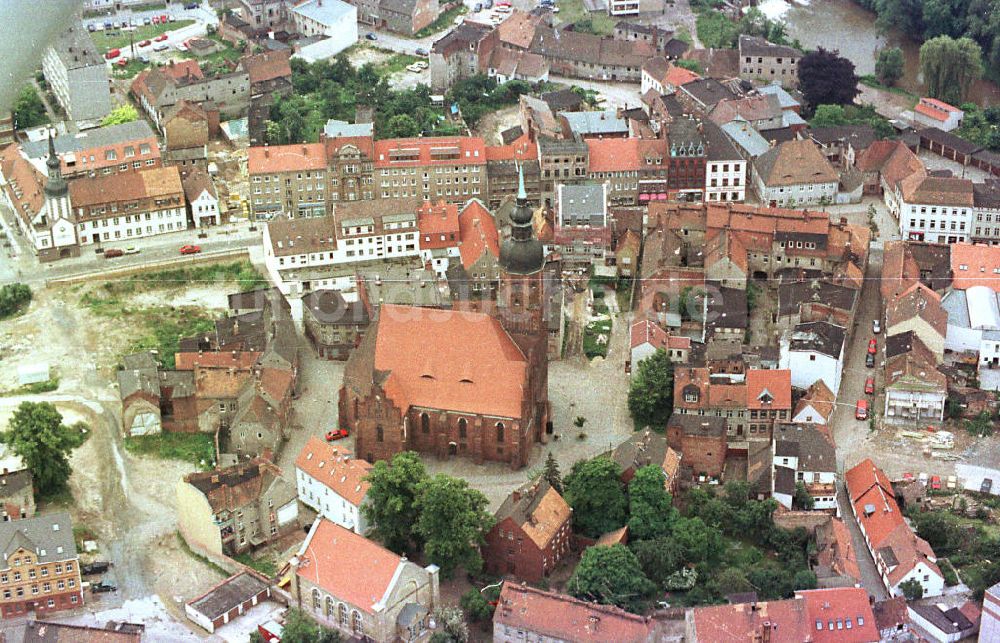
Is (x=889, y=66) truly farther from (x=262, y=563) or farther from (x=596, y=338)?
(x=262, y=563)

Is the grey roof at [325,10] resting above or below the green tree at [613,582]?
above

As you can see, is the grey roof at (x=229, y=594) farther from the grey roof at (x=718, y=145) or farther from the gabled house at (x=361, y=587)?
the grey roof at (x=718, y=145)

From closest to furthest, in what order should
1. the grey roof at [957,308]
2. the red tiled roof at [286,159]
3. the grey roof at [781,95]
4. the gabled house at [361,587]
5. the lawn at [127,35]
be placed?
the gabled house at [361,587]
the grey roof at [957,308]
the red tiled roof at [286,159]
the grey roof at [781,95]
the lawn at [127,35]

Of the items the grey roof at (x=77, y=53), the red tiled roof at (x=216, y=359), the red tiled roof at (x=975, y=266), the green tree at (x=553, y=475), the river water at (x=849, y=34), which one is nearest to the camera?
the green tree at (x=553, y=475)

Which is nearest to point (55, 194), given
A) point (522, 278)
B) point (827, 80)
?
point (522, 278)

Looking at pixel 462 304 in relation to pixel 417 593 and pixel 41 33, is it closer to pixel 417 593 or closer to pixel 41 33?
pixel 417 593

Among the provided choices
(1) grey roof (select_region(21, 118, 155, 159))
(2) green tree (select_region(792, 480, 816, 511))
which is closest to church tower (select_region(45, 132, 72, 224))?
(1) grey roof (select_region(21, 118, 155, 159))

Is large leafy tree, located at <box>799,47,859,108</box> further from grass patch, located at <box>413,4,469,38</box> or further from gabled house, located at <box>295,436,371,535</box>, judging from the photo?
gabled house, located at <box>295,436,371,535</box>

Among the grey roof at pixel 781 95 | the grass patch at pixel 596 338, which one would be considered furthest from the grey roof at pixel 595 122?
the grass patch at pixel 596 338
